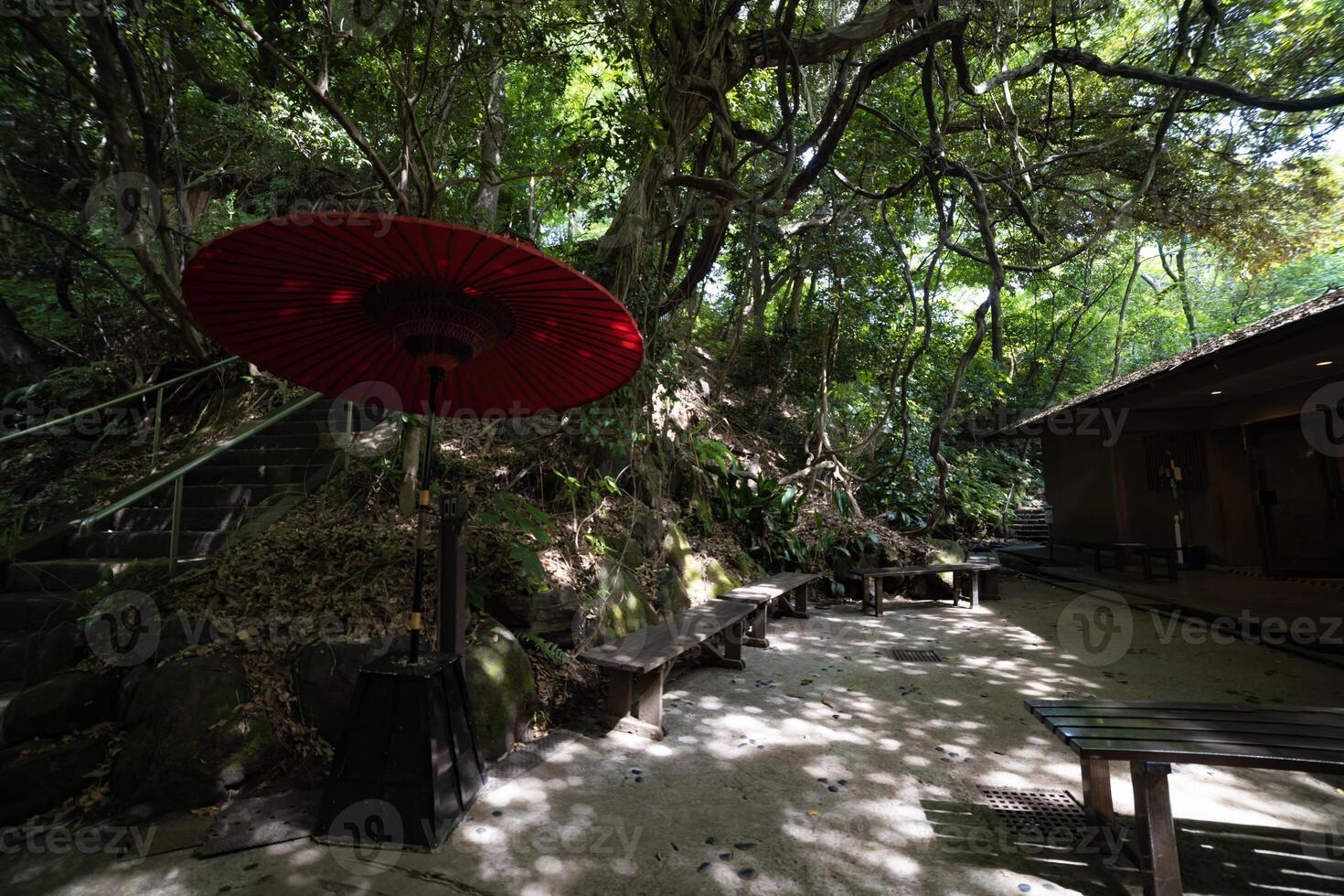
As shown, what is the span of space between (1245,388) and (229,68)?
13002mm

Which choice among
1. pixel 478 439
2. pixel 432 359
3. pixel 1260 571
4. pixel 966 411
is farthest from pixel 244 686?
pixel 966 411

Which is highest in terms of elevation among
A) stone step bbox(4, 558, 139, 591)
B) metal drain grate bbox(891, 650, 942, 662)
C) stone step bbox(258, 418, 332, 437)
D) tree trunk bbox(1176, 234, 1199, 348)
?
tree trunk bbox(1176, 234, 1199, 348)

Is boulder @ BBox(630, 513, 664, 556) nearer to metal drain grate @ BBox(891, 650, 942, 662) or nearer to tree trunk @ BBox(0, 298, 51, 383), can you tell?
metal drain grate @ BBox(891, 650, 942, 662)

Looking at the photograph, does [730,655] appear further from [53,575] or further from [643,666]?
[53,575]

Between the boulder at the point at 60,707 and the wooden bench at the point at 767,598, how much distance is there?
4.23 meters

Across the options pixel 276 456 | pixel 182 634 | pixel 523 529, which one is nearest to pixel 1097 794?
pixel 523 529

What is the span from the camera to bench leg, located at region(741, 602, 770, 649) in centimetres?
585

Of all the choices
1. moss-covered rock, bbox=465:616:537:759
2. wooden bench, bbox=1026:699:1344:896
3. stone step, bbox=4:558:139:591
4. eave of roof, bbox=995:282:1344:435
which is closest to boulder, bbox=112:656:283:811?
moss-covered rock, bbox=465:616:537:759

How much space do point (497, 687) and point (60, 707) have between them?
6.51 ft

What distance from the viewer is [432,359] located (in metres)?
2.21

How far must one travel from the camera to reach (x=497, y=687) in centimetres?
333

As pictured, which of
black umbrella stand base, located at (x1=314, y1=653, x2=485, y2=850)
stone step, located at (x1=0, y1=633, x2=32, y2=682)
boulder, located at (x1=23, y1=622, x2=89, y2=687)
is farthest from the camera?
stone step, located at (x1=0, y1=633, x2=32, y2=682)

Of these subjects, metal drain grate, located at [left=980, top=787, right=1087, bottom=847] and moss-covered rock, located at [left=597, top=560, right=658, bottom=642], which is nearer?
metal drain grate, located at [left=980, top=787, right=1087, bottom=847]

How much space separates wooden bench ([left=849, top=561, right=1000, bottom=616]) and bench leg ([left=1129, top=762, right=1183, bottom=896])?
17.3 ft
